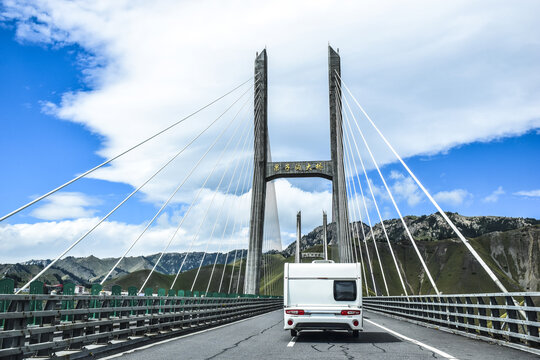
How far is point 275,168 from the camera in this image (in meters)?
41.1

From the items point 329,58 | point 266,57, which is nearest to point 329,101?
point 329,58

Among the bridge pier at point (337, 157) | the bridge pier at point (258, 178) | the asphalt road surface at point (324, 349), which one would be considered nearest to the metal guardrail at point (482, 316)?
the asphalt road surface at point (324, 349)

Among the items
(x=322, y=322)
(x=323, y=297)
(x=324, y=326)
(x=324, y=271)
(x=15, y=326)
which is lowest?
(x=324, y=326)

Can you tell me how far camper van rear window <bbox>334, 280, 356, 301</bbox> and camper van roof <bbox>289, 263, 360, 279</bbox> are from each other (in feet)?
0.54

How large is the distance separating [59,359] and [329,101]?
36765 mm

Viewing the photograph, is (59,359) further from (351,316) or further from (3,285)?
(351,316)

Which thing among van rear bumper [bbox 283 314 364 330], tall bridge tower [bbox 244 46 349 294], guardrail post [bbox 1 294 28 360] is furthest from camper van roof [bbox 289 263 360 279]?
tall bridge tower [bbox 244 46 349 294]

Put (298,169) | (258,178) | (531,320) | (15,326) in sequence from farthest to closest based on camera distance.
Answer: (298,169)
(258,178)
(531,320)
(15,326)

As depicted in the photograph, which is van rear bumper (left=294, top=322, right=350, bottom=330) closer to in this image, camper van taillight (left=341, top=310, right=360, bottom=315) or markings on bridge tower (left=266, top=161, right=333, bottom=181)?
camper van taillight (left=341, top=310, right=360, bottom=315)

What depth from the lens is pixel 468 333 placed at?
13.7 meters

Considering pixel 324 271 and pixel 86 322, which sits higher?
pixel 324 271

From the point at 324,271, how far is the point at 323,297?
2.39ft

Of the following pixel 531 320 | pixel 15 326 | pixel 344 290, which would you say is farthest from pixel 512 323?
pixel 15 326

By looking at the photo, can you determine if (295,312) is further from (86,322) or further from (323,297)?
(86,322)
